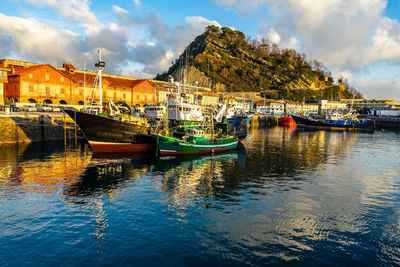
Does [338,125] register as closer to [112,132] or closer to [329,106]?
[329,106]

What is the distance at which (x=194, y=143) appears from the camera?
3909cm

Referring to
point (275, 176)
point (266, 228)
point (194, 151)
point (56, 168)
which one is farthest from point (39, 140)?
point (266, 228)

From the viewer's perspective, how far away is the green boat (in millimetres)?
37556

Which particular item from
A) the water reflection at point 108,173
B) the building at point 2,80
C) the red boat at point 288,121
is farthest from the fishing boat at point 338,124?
the building at point 2,80

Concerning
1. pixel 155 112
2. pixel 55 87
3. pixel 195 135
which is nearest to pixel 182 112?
pixel 155 112

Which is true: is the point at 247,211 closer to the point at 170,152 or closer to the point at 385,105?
→ the point at 170,152

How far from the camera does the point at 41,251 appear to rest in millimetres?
12852

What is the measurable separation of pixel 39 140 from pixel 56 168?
74.4ft

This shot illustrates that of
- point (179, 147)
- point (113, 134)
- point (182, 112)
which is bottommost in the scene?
point (179, 147)

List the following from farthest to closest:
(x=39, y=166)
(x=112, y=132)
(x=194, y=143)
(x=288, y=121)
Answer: (x=288, y=121), (x=194, y=143), (x=112, y=132), (x=39, y=166)

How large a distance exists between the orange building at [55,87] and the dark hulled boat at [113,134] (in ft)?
55.5

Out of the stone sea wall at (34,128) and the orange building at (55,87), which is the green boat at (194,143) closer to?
the stone sea wall at (34,128)

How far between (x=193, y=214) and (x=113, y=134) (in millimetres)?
25053

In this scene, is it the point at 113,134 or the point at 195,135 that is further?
the point at 195,135
